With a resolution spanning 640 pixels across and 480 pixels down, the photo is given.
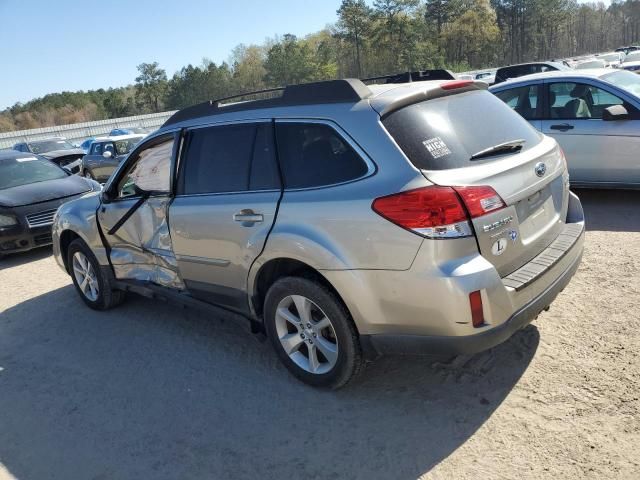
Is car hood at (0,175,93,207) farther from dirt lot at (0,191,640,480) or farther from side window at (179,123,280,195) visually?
side window at (179,123,280,195)

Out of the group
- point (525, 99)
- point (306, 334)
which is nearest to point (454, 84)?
point (306, 334)

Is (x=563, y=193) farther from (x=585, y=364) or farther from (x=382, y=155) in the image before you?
(x=382, y=155)

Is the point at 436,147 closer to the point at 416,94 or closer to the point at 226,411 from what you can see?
the point at 416,94

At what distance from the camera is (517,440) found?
275 cm

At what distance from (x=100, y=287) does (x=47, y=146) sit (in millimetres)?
18137

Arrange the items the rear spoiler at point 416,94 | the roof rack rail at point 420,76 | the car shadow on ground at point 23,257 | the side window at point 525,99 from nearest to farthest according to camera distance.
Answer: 1. the rear spoiler at point 416,94
2. the roof rack rail at point 420,76
3. the side window at point 525,99
4. the car shadow on ground at point 23,257

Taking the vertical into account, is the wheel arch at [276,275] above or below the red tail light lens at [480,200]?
below

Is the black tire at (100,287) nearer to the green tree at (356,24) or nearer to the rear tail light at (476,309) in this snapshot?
the rear tail light at (476,309)

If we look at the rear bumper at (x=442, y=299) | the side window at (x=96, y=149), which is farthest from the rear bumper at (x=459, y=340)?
the side window at (x=96, y=149)

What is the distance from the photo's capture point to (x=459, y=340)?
281 centimetres

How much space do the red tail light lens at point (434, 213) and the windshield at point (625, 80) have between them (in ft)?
16.6

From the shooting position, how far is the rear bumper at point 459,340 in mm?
2816

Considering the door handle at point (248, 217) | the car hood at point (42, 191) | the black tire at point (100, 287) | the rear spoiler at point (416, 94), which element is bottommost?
the black tire at point (100, 287)

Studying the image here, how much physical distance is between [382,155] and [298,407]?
5.30 ft
